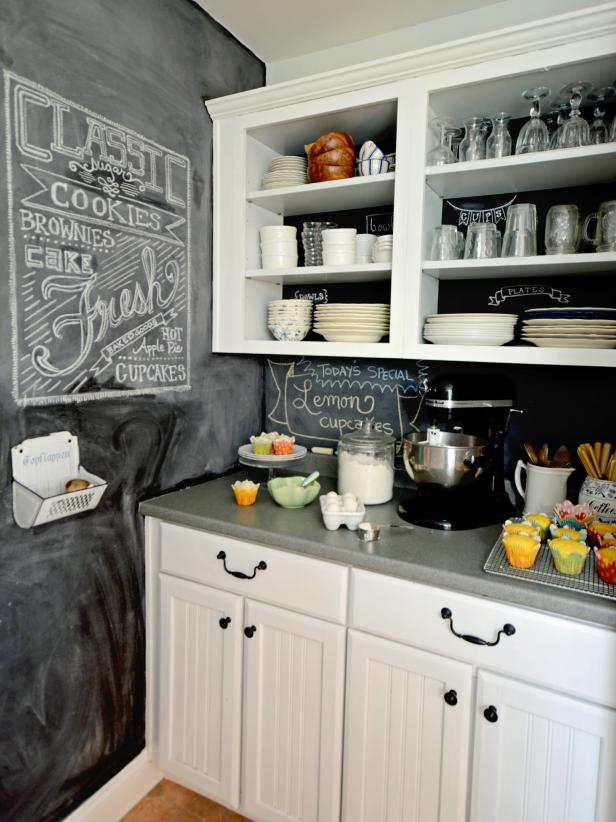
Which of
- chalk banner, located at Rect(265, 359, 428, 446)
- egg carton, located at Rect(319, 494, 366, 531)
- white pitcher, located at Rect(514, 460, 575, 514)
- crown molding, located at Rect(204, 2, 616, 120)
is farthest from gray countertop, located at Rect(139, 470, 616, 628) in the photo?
crown molding, located at Rect(204, 2, 616, 120)

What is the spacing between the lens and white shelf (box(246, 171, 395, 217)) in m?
1.67

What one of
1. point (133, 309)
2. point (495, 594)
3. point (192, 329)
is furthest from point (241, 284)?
point (495, 594)

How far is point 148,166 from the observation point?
5.28ft

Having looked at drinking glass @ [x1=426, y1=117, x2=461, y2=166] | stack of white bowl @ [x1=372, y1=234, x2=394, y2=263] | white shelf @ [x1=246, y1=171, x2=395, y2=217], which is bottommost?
stack of white bowl @ [x1=372, y1=234, x2=394, y2=263]

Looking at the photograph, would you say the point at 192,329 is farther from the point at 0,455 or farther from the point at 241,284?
the point at 0,455

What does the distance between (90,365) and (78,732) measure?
1.02 m

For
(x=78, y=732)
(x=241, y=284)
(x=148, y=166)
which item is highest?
(x=148, y=166)

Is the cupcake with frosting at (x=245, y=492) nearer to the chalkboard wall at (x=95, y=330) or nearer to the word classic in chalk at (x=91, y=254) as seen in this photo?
the chalkboard wall at (x=95, y=330)

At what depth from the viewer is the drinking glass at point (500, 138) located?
1.51m

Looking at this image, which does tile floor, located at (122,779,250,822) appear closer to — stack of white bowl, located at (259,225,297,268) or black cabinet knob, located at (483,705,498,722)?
black cabinet knob, located at (483,705,498,722)

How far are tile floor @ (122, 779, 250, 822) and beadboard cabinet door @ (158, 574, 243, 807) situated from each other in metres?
0.10

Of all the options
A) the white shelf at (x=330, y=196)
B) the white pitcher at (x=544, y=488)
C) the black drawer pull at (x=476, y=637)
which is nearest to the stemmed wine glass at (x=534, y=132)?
the white shelf at (x=330, y=196)

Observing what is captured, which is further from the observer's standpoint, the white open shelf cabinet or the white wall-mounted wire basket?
the white open shelf cabinet

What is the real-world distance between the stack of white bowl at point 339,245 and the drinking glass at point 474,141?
39 cm
